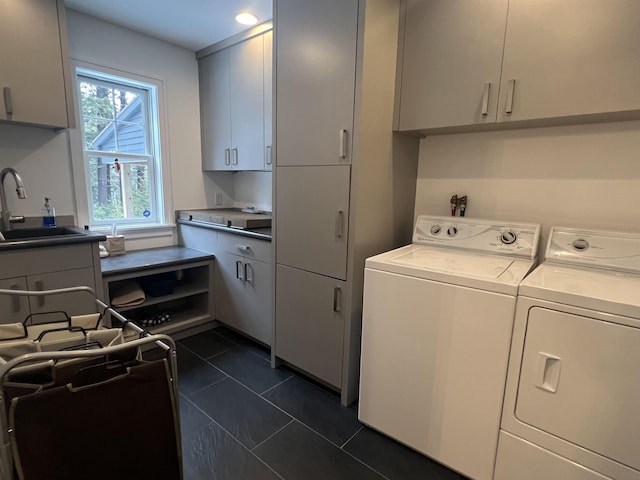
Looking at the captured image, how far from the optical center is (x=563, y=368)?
120cm

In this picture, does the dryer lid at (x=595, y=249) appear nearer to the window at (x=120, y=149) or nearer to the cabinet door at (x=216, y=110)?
the cabinet door at (x=216, y=110)

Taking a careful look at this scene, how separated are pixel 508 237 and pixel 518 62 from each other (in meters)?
0.81

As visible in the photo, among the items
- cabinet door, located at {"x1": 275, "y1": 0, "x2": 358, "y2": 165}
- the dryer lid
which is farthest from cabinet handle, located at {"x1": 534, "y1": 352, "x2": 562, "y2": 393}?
cabinet door, located at {"x1": 275, "y1": 0, "x2": 358, "y2": 165}

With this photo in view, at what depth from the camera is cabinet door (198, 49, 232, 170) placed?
114 inches

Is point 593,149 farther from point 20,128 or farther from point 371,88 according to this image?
point 20,128

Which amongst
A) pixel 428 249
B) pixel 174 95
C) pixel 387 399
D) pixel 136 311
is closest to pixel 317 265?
pixel 428 249

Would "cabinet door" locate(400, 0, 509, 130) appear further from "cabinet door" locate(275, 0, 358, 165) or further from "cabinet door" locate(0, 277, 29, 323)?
"cabinet door" locate(0, 277, 29, 323)

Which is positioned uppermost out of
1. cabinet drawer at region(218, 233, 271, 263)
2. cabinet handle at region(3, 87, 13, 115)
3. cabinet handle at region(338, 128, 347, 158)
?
cabinet handle at region(3, 87, 13, 115)

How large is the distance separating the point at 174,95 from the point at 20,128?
3.74ft

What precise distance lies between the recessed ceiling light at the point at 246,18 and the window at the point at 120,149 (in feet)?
3.21

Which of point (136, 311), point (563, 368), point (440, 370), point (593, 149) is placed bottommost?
point (136, 311)

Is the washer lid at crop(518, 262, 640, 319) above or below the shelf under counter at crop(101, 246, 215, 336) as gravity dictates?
above

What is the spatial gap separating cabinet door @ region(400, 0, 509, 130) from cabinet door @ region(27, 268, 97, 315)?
81.3 inches

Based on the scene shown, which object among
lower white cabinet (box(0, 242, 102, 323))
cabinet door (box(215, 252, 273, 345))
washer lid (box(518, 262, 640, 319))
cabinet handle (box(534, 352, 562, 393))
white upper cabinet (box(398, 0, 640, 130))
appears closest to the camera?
washer lid (box(518, 262, 640, 319))
